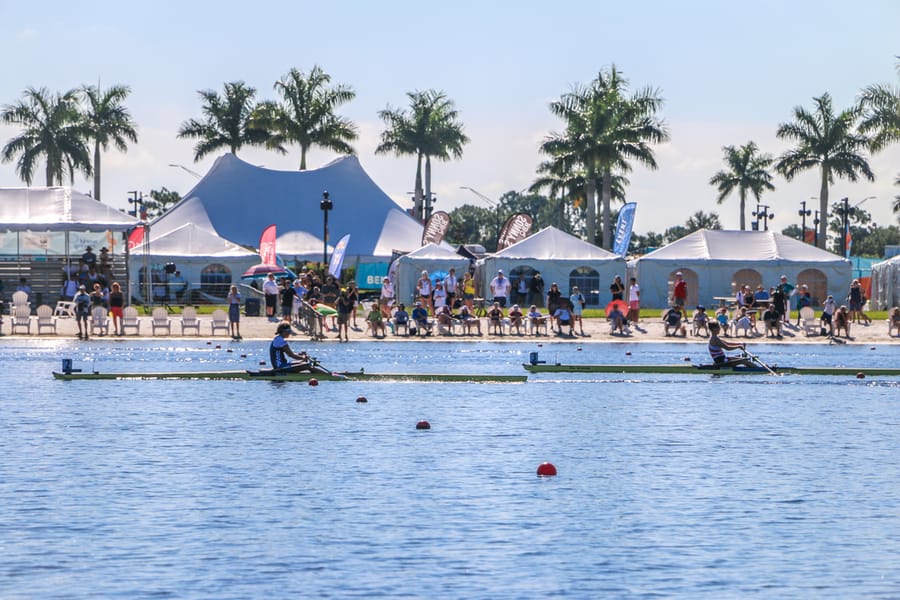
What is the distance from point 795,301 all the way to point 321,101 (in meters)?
41.9

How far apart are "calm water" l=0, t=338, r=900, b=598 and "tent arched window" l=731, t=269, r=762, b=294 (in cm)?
2895

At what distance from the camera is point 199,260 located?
2564 inches

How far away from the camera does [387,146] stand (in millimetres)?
102750

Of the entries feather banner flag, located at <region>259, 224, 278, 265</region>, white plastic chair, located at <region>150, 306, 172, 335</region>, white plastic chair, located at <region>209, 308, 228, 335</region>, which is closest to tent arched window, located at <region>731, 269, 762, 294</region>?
feather banner flag, located at <region>259, 224, 278, 265</region>

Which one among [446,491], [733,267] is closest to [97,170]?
[733,267]

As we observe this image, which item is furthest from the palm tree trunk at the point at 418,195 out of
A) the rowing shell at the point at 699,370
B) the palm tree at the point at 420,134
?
the rowing shell at the point at 699,370

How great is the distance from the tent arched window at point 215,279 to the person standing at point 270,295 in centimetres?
1297

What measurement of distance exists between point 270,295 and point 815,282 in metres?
24.6

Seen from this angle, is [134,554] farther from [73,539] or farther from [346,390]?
[346,390]

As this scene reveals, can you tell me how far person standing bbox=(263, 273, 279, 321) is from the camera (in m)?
52.2

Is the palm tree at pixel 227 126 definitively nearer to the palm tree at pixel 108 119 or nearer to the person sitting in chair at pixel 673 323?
the palm tree at pixel 108 119

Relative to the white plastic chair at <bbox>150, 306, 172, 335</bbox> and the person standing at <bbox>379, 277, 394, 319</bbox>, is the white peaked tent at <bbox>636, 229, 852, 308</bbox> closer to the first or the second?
the person standing at <bbox>379, 277, 394, 319</bbox>

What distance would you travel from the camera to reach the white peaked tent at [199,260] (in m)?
64.9

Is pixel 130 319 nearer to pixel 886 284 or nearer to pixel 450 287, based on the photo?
pixel 450 287
